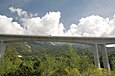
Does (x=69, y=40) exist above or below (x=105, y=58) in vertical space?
above

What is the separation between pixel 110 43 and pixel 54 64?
23.7 meters

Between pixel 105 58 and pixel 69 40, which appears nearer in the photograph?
pixel 69 40

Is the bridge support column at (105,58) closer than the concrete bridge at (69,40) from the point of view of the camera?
No

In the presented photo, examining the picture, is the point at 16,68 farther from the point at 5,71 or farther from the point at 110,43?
the point at 110,43

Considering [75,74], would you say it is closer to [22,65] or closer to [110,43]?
[22,65]

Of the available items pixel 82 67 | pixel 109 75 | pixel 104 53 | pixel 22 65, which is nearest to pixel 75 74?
pixel 109 75

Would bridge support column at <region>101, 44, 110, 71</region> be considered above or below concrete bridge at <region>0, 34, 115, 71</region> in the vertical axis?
below

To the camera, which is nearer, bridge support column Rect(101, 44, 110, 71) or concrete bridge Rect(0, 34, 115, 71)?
concrete bridge Rect(0, 34, 115, 71)

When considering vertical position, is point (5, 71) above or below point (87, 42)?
below

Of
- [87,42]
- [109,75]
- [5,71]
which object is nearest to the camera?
[109,75]

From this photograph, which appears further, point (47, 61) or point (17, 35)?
point (17, 35)

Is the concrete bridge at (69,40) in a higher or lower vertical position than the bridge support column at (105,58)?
higher

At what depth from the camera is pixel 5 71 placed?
49.2 meters

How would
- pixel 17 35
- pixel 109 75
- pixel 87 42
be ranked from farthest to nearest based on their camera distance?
pixel 87 42, pixel 17 35, pixel 109 75
